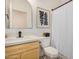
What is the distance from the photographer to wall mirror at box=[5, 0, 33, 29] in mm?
2299

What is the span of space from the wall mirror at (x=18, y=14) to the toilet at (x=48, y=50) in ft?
2.20

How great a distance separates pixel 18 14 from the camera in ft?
8.26

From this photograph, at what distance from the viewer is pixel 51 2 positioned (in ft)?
11.3

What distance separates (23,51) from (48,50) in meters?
0.97

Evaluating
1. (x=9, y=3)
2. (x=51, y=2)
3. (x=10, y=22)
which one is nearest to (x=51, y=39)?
(x=51, y=2)

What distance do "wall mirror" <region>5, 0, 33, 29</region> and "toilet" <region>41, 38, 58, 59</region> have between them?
2.20ft

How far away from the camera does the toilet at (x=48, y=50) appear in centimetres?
246

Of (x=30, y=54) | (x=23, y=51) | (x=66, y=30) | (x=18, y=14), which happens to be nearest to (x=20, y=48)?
(x=23, y=51)

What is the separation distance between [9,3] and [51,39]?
71.1 inches

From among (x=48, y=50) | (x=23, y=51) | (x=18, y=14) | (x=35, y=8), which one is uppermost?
(x=35, y=8)

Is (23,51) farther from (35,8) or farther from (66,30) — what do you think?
(35,8)

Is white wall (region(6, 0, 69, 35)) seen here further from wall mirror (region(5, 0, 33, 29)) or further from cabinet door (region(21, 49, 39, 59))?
cabinet door (region(21, 49, 39, 59))

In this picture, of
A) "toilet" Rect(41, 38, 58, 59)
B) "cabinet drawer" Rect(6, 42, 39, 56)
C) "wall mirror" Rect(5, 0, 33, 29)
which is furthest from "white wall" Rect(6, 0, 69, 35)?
"cabinet drawer" Rect(6, 42, 39, 56)
